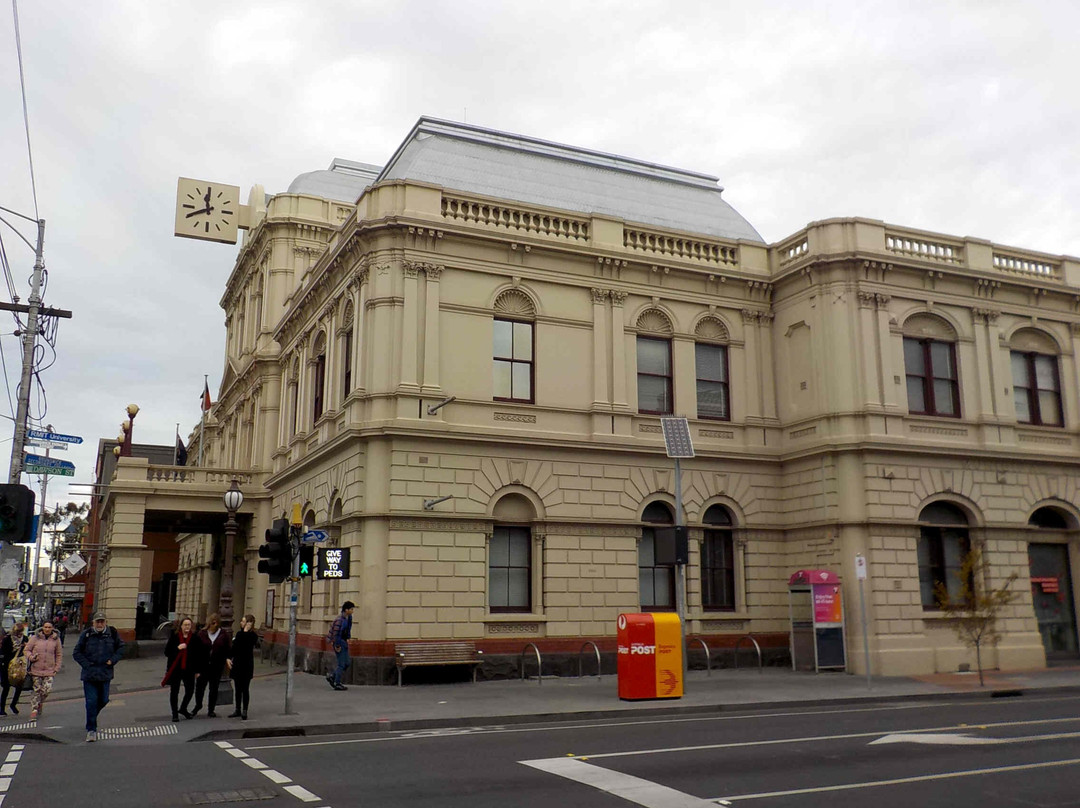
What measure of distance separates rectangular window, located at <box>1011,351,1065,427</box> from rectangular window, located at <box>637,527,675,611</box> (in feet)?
37.0

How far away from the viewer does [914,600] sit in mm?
24875

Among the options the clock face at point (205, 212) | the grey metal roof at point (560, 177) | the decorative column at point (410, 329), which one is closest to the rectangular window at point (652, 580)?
the decorative column at point (410, 329)

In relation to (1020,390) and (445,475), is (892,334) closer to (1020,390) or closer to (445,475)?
(1020,390)

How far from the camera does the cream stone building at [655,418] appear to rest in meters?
23.8

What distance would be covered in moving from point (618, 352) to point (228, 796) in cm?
1797

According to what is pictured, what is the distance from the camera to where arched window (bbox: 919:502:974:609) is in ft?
84.4

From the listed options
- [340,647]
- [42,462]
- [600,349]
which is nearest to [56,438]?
[42,462]

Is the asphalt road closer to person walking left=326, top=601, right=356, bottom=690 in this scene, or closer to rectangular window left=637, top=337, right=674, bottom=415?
person walking left=326, top=601, right=356, bottom=690

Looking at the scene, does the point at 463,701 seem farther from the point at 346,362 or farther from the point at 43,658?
the point at 346,362

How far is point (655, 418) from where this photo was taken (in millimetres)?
26422

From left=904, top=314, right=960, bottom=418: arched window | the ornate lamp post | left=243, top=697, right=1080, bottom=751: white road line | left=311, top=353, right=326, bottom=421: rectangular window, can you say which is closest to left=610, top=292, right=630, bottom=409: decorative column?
left=904, top=314, right=960, bottom=418: arched window

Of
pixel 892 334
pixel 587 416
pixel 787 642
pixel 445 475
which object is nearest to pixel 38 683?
pixel 445 475

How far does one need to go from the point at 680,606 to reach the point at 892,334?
11.5 metres

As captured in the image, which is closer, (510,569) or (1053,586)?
(510,569)
